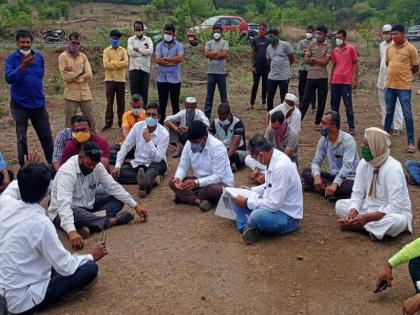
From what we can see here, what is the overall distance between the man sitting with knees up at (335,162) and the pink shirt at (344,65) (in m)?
2.94

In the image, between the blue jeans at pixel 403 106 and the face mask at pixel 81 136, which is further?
the blue jeans at pixel 403 106

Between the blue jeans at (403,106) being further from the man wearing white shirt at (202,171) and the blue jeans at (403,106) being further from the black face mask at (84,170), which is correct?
the black face mask at (84,170)

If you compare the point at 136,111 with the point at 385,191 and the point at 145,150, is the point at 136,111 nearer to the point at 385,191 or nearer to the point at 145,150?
the point at 145,150

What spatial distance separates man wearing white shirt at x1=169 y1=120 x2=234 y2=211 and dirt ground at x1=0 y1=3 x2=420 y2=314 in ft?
0.59

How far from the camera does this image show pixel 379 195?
18.8ft

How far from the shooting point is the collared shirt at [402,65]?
888 cm

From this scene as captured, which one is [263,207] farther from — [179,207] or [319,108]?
[319,108]

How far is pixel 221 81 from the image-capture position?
1105 centimetres

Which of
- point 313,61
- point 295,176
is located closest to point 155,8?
point 313,61

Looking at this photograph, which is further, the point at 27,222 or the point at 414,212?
the point at 414,212

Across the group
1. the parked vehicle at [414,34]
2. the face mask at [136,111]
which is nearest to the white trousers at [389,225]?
the face mask at [136,111]

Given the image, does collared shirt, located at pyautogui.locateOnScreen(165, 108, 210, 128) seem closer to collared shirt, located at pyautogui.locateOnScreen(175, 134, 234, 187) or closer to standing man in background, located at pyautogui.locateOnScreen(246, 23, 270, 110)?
collared shirt, located at pyautogui.locateOnScreen(175, 134, 234, 187)

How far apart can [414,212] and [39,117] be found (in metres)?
5.00

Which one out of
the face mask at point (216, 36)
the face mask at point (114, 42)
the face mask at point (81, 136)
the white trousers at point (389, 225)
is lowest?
the white trousers at point (389, 225)
